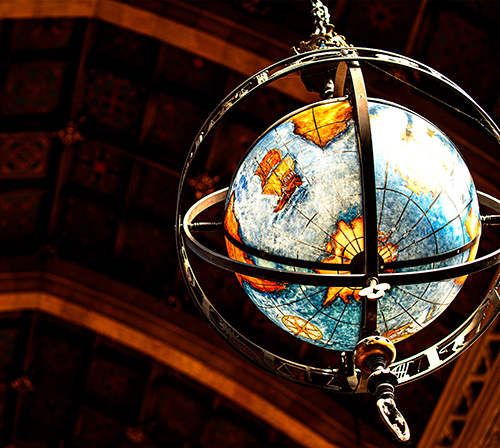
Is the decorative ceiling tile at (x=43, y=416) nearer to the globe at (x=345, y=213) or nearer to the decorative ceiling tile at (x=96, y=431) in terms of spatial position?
the decorative ceiling tile at (x=96, y=431)

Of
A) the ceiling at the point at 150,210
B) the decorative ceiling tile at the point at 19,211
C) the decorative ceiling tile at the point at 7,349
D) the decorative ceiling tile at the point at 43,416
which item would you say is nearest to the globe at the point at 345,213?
the ceiling at the point at 150,210

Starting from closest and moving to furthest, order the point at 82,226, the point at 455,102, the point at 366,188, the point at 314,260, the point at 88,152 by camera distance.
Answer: the point at 366,188
the point at 314,260
the point at 455,102
the point at 88,152
the point at 82,226

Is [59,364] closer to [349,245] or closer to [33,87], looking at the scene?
[33,87]

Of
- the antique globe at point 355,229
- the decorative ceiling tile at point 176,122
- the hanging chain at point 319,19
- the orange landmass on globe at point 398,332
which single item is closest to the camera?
the antique globe at point 355,229

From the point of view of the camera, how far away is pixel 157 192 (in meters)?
6.14

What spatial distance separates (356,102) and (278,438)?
5.51 metres

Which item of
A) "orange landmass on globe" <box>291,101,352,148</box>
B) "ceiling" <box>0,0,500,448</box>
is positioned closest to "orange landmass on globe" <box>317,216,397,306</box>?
"orange landmass on globe" <box>291,101,352,148</box>

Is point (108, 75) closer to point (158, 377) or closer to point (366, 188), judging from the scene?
point (158, 377)

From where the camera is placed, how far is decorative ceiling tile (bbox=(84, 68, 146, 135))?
5.58 meters

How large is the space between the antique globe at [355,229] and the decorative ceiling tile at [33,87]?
3652 mm

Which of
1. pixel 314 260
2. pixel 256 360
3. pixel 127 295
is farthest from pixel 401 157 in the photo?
pixel 127 295

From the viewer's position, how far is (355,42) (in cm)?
495

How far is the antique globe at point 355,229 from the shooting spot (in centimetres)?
189

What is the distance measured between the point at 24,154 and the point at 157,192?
1454mm
